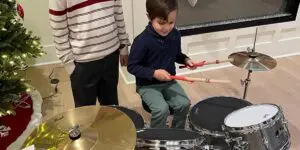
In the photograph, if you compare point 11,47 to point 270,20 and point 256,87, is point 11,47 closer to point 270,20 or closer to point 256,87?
point 256,87

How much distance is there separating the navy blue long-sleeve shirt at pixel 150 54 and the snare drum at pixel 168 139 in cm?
28

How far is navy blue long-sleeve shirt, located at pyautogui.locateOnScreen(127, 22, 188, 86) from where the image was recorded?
62.4 inches

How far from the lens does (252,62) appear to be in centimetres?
198

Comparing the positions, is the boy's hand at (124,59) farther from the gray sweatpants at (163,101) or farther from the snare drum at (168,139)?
the snare drum at (168,139)

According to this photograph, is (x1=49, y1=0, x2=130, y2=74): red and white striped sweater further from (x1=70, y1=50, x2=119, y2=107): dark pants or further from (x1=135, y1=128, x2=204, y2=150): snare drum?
(x1=135, y1=128, x2=204, y2=150): snare drum

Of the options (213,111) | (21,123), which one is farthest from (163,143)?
(21,123)

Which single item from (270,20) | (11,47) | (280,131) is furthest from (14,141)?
(270,20)

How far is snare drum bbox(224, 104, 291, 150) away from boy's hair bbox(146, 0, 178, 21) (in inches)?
20.8

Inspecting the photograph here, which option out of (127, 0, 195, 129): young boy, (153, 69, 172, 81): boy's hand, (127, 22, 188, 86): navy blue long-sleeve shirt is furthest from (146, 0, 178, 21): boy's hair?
(153, 69, 172, 81): boy's hand

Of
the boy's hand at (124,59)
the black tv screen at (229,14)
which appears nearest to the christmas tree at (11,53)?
the boy's hand at (124,59)

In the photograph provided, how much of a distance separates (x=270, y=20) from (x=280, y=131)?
4.91 ft

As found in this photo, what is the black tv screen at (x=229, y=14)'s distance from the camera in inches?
102

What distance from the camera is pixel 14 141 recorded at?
1.93 meters

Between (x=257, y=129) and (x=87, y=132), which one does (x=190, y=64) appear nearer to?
(x=257, y=129)
